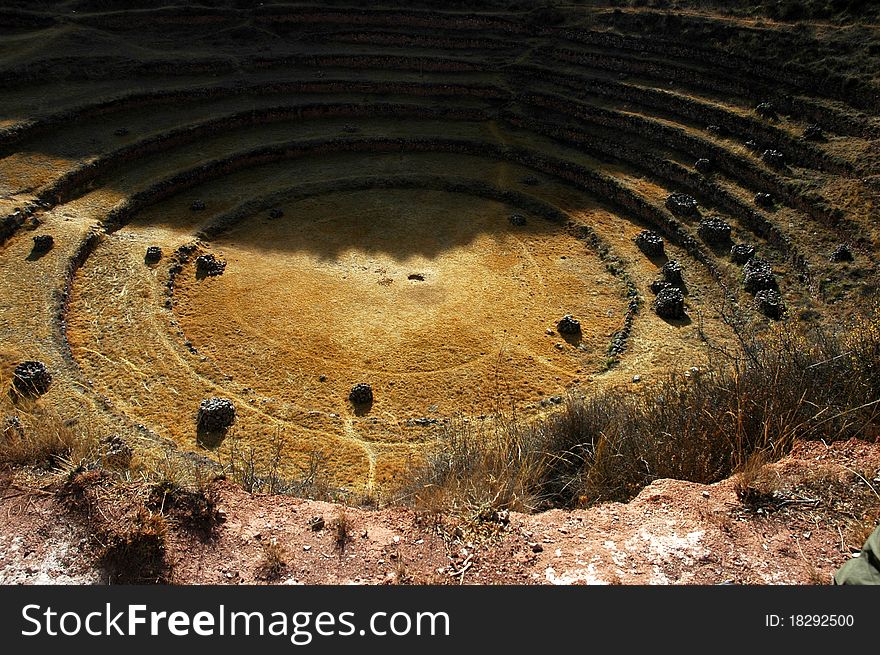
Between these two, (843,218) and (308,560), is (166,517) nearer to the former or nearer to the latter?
(308,560)

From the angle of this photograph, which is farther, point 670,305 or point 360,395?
point 670,305

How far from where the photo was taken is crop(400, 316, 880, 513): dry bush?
888cm

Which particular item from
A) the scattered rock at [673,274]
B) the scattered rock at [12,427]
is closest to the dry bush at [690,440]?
the scattered rock at [12,427]

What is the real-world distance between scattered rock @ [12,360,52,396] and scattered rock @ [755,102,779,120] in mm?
28583

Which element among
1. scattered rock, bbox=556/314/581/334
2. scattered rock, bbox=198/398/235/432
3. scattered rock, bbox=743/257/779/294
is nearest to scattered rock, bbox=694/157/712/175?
scattered rock, bbox=743/257/779/294

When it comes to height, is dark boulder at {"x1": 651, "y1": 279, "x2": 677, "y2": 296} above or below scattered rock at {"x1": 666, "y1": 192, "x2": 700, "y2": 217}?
below

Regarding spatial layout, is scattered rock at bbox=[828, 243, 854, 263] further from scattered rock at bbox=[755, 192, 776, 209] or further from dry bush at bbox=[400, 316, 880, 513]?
dry bush at bbox=[400, 316, 880, 513]

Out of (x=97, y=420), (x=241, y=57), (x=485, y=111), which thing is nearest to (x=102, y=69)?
(x=241, y=57)

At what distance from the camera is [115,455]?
10844 mm

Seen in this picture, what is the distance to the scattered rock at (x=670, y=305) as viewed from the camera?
64.7ft

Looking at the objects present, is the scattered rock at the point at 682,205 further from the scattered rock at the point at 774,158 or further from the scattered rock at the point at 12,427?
the scattered rock at the point at 12,427

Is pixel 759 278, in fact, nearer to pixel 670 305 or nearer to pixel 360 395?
pixel 670 305

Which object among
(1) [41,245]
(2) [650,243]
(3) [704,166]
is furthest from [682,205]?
(1) [41,245]

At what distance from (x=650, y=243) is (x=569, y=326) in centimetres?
601
